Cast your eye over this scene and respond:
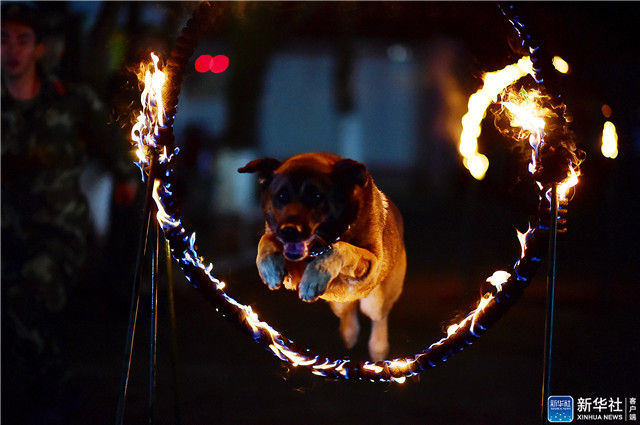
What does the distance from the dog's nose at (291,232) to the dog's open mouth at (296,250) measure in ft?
0.12

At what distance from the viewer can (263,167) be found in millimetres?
2223

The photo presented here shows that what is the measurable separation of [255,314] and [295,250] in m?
0.55

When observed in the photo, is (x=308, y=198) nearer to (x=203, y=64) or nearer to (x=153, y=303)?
(x=153, y=303)

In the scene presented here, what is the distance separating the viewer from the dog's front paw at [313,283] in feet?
7.02

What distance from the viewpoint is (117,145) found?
168 inches

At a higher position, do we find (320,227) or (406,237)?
(406,237)

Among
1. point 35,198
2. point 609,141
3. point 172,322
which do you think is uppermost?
point 609,141

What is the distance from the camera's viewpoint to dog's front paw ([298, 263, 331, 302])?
7.02 ft

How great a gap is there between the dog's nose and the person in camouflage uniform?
1.94 metres

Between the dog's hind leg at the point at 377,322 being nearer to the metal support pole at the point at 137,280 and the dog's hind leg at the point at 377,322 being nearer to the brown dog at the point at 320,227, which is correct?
the brown dog at the point at 320,227

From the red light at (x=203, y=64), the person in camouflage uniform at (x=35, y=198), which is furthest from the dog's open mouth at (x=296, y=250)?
A: the person in camouflage uniform at (x=35, y=198)

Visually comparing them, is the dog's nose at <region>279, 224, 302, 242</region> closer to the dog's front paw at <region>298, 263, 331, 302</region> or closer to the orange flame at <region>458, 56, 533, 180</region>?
the dog's front paw at <region>298, 263, 331, 302</region>

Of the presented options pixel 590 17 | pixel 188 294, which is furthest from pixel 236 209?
pixel 590 17

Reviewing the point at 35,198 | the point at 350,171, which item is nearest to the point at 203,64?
the point at 35,198
